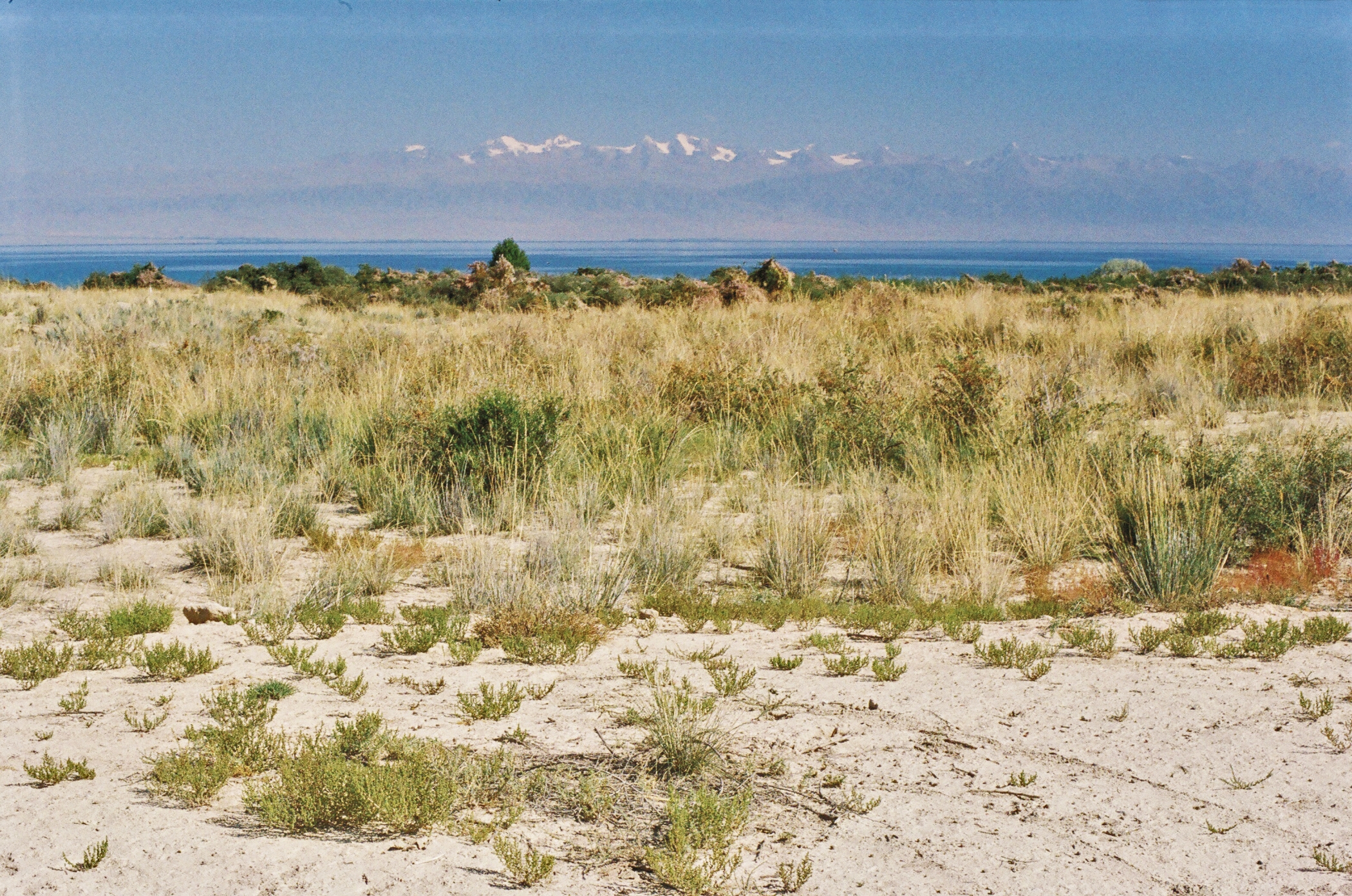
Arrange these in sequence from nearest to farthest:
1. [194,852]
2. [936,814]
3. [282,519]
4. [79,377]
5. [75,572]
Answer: [194,852] < [936,814] < [75,572] < [282,519] < [79,377]

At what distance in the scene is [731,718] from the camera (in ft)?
15.1

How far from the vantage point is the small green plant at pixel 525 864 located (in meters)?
3.28

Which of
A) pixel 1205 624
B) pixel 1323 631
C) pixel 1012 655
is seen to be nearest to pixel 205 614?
pixel 1012 655

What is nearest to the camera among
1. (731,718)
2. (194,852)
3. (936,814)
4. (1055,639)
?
(194,852)

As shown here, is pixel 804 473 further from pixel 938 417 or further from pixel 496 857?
pixel 496 857

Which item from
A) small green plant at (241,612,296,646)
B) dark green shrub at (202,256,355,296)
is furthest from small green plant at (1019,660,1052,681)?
dark green shrub at (202,256,355,296)

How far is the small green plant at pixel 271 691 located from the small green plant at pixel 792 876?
2.60 metres

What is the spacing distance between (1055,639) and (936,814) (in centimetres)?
235

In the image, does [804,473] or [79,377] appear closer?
[804,473]

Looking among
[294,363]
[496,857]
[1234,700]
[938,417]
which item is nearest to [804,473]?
[938,417]

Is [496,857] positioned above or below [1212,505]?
below

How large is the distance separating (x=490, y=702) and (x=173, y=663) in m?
1.76

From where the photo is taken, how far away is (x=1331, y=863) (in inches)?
131

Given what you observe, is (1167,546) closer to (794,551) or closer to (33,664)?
(794,551)
